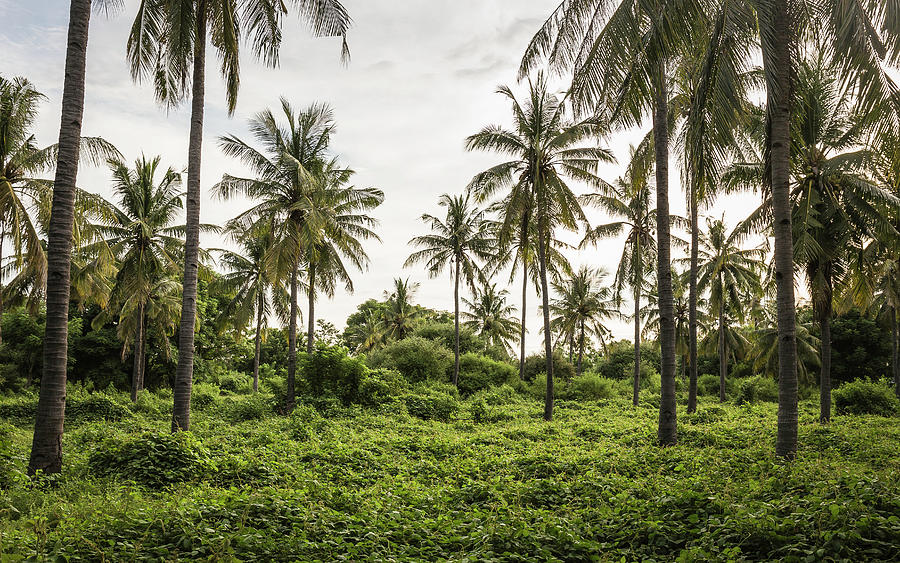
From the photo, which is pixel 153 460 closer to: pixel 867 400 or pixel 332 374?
pixel 332 374

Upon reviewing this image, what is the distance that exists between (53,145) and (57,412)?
10485 mm

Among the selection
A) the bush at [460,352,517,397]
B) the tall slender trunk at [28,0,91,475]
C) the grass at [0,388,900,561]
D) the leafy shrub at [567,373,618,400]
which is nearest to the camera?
the grass at [0,388,900,561]

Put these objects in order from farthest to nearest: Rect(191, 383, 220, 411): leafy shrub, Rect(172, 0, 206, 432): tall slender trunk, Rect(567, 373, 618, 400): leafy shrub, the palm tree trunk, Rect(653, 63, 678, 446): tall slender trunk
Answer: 1. Rect(567, 373, 618, 400): leafy shrub
2. Rect(191, 383, 220, 411): leafy shrub
3. Rect(653, 63, 678, 446): tall slender trunk
4. Rect(172, 0, 206, 432): tall slender trunk
5. the palm tree trunk

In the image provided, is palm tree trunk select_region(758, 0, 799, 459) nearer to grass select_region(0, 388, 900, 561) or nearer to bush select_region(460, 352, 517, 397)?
grass select_region(0, 388, 900, 561)

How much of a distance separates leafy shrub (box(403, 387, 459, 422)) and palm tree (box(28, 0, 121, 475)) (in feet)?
44.3

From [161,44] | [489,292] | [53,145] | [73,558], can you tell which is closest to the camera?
[73,558]

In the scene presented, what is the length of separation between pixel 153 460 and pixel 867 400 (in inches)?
800

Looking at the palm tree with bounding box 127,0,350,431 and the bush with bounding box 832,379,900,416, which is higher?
the palm tree with bounding box 127,0,350,431

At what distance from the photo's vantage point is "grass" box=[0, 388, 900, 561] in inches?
175

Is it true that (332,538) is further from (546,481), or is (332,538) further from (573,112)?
(573,112)

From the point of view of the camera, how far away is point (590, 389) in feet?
90.6

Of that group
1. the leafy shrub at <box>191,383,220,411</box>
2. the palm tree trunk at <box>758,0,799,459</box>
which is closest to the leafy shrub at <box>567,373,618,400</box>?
the leafy shrub at <box>191,383,220,411</box>

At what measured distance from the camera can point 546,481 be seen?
7648 millimetres

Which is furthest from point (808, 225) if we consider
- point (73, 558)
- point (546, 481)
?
point (73, 558)
